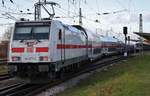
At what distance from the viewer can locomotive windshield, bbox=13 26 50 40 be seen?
23.1 m

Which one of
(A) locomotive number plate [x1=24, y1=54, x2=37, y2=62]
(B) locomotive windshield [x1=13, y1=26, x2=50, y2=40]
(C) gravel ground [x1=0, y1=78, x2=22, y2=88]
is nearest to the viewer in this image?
(A) locomotive number plate [x1=24, y1=54, x2=37, y2=62]

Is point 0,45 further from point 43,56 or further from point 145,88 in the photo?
point 145,88

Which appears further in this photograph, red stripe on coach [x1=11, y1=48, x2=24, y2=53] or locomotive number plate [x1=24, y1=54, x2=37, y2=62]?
red stripe on coach [x1=11, y1=48, x2=24, y2=53]

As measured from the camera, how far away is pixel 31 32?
76.4ft

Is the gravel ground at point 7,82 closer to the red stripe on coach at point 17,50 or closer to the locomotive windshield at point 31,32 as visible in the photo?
the red stripe on coach at point 17,50

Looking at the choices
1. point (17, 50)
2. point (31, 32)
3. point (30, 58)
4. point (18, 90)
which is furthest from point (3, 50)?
point (18, 90)

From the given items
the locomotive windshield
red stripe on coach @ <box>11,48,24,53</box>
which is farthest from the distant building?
red stripe on coach @ <box>11,48,24,53</box>

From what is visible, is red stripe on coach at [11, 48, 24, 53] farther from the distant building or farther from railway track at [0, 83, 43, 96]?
the distant building

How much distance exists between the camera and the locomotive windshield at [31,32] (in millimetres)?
23125

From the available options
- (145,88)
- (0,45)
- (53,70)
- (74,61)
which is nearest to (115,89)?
(145,88)

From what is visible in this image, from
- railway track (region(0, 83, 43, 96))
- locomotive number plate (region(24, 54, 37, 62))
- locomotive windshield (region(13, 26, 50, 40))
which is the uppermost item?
locomotive windshield (region(13, 26, 50, 40))

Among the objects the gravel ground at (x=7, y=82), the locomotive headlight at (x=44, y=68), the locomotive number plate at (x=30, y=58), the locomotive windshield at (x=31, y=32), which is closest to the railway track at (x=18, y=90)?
the gravel ground at (x=7, y=82)

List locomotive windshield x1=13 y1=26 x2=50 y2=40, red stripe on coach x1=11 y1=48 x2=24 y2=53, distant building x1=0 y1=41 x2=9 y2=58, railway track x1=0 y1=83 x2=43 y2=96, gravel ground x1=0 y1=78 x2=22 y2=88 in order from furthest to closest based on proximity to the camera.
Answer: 1. distant building x1=0 y1=41 x2=9 y2=58
2. gravel ground x1=0 y1=78 x2=22 y2=88
3. locomotive windshield x1=13 y1=26 x2=50 y2=40
4. red stripe on coach x1=11 y1=48 x2=24 y2=53
5. railway track x1=0 y1=83 x2=43 y2=96

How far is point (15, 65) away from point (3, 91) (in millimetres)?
1908
